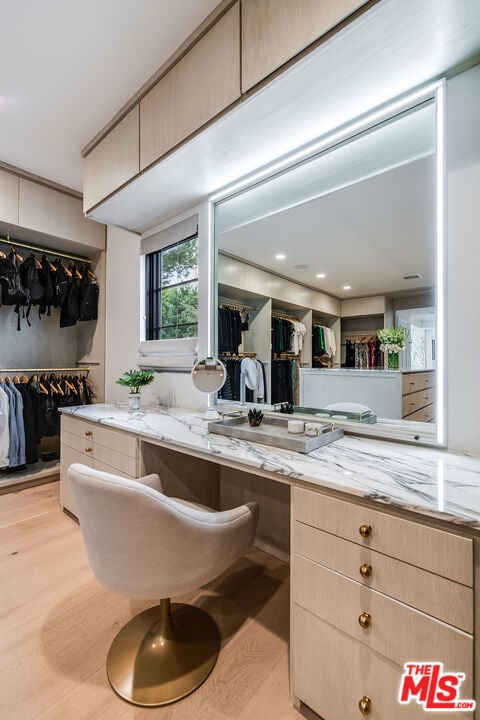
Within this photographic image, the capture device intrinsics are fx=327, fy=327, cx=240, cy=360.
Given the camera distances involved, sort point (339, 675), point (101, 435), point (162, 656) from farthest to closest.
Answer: point (101, 435) → point (162, 656) → point (339, 675)

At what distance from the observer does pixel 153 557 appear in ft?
3.34

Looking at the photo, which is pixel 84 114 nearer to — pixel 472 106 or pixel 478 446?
pixel 472 106

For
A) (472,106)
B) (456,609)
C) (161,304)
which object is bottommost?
(456,609)

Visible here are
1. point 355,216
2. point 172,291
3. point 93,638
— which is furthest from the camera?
point 172,291

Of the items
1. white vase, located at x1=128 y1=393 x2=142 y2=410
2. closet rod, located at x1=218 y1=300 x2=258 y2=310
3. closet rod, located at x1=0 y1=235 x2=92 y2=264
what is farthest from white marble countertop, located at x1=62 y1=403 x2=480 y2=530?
closet rod, located at x1=0 y1=235 x2=92 y2=264

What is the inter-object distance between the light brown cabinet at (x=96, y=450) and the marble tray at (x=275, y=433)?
1.71 ft

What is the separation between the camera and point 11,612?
1537 millimetres

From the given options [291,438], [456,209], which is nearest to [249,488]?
[291,438]

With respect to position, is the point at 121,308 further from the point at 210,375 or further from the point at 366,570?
the point at 366,570

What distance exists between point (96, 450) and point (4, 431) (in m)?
1.30

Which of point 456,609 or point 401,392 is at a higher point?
point 401,392

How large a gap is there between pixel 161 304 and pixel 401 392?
1954 mm

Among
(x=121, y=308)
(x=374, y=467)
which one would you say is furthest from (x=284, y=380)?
(x=121, y=308)

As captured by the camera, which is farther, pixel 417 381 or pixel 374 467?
pixel 417 381
